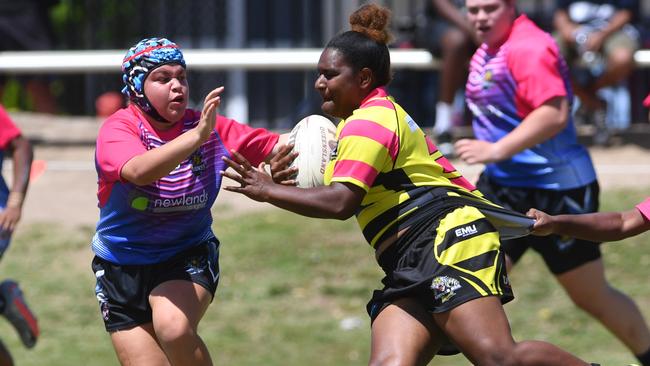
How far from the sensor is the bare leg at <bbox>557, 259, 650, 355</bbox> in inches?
266

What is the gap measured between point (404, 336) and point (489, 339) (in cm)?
34

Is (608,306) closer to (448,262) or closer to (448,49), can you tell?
(448,262)

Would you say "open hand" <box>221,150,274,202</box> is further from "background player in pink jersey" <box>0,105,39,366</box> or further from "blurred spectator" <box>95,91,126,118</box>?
"blurred spectator" <box>95,91,126,118</box>

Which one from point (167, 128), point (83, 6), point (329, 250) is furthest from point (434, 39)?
point (167, 128)

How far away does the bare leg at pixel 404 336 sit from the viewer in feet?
16.5

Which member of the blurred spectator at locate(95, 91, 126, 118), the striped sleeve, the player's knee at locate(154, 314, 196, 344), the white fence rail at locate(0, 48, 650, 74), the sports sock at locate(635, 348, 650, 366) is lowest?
the blurred spectator at locate(95, 91, 126, 118)

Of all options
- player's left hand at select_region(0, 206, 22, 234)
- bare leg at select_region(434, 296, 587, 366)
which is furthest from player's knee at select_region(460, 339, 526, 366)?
player's left hand at select_region(0, 206, 22, 234)

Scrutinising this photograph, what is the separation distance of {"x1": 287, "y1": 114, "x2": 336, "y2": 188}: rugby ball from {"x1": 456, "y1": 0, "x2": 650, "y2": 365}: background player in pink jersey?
59.8 inches

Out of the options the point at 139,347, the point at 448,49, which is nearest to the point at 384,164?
the point at 139,347

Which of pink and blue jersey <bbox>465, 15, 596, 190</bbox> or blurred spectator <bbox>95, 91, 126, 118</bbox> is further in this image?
blurred spectator <bbox>95, 91, 126, 118</bbox>

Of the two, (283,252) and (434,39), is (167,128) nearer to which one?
(283,252)

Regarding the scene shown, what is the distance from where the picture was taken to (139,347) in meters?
5.59

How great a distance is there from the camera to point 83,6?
48.3 feet

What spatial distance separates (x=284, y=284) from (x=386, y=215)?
4.50 meters
